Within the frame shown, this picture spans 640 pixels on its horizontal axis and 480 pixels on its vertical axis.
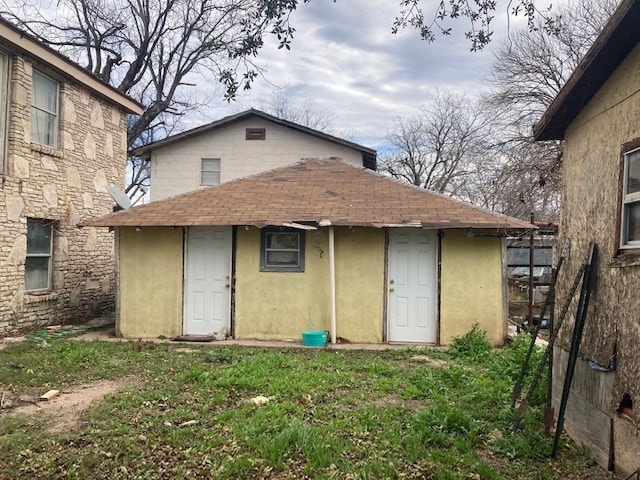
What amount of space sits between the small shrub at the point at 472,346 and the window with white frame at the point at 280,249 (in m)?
3.42

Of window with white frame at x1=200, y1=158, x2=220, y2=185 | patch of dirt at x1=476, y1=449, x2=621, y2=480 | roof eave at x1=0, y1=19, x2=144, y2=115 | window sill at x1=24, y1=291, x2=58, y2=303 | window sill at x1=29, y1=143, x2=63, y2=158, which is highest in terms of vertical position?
roof eave at x1=0, y1=19, x2=144, y2=115

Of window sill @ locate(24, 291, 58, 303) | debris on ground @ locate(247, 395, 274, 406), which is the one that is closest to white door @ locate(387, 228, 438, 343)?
debris on ground @ locate(247, 395, 274, 406)

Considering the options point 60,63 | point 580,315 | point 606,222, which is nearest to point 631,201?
point 606,222

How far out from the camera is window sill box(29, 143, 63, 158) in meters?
10.4

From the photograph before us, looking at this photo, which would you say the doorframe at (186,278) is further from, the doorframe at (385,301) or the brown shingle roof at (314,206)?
the doorframe at (385,301)

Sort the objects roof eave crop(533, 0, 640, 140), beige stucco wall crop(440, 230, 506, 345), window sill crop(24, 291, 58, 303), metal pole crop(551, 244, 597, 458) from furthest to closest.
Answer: window sill crop(24, 291, 58, 303), beige stucco wall crop(440, 230, 506, 345), metal pole crop(551, 244, 597, 458), roof eave crop(533, 0, 640, 140)

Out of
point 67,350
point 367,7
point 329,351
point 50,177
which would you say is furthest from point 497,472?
point 50,177

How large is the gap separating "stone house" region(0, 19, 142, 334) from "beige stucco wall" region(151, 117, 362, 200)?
142 inches

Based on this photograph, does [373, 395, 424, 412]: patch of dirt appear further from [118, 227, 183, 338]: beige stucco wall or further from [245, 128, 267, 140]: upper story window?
[245, 128, 267, 140]: upper story window

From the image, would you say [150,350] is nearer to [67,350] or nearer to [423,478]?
[67,350]

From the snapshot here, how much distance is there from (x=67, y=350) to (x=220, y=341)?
269cm

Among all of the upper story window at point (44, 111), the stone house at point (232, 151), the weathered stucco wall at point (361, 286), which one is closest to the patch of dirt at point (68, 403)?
the weathered stucco wall at point (361, 286)

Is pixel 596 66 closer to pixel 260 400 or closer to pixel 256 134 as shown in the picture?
pixel 260 400

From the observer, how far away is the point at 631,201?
4016 mm
